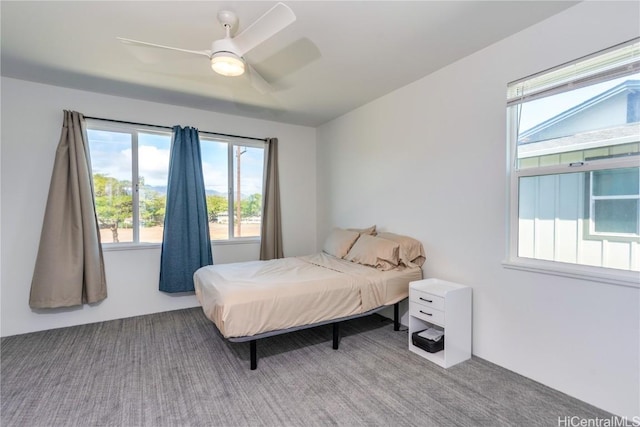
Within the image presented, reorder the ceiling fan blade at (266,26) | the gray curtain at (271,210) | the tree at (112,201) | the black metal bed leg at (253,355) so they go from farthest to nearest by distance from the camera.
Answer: the gray curtain at (271,210) < the tree at (112,201) < the black metal bed leg at (253,355) < the ceiling fan blade at (266,26)

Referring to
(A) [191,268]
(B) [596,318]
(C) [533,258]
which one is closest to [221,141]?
(A) [191,268]

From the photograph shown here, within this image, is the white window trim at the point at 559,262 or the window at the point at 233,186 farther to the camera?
the window at the point at 233,186

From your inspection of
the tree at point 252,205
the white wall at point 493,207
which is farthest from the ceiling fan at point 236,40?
the tree at point 252,205

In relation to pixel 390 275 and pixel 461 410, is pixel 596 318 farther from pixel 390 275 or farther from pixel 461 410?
pixel 390 275

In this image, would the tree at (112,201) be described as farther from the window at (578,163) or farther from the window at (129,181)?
the window at (578,163)

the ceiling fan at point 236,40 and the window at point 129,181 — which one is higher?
the ceiling fan at point 236,40

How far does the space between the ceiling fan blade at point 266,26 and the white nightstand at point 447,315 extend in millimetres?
2232

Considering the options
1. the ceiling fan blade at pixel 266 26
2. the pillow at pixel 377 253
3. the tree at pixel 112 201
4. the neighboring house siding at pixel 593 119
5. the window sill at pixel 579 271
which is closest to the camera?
the ceiling fan blade at pixel 266 26

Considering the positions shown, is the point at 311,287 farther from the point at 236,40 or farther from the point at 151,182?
the point at 151,182

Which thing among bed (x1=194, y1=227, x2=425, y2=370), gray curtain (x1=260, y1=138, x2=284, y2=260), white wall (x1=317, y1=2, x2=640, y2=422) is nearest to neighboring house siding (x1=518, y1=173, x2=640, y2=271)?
white wall (x1=317, y1=2, x2=640, y2=422)

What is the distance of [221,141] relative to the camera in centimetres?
423

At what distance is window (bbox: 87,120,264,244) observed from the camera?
140 inches

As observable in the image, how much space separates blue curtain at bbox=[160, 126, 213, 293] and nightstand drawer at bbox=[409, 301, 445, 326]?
102 inches

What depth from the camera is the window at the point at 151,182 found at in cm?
354
